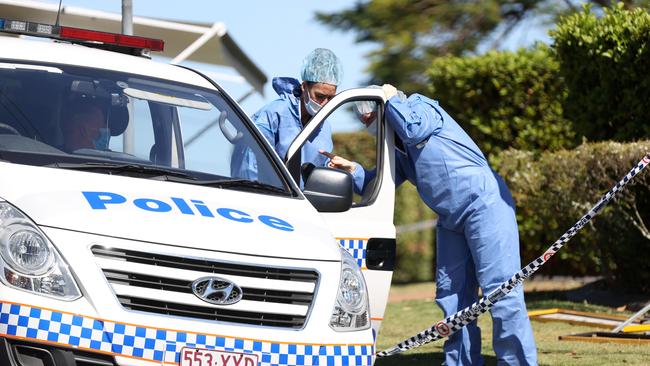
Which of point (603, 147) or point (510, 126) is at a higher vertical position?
point (510, 126)

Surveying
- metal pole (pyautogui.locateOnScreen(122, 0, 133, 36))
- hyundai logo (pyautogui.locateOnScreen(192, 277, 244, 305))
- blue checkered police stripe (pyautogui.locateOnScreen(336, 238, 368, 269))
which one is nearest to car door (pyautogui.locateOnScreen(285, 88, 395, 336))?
blue checkered police stripe (pyautogui.locateOnScreen(336, 238, 368, 269))

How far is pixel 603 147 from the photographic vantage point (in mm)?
10297

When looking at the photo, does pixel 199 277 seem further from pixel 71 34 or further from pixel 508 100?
pixel 508 100

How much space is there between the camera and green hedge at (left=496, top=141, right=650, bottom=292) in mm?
10336

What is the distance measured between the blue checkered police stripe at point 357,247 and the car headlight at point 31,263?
1997 millimetres

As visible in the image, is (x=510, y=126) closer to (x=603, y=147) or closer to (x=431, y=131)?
(x=603, y=147)

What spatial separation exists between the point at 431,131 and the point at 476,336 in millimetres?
A: 1289

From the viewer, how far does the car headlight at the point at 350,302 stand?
5090mm

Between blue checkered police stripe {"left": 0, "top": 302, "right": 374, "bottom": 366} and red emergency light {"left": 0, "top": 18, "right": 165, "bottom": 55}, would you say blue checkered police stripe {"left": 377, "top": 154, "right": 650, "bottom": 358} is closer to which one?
blue checkered police stripe {"left": 0, "top": 302, "right": 374, "bottom": 366}

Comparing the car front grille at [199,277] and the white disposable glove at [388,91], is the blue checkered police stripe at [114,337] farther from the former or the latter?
the white disposable glove at [388,91]

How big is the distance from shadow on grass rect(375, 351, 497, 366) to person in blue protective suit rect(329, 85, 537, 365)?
1.45 meters

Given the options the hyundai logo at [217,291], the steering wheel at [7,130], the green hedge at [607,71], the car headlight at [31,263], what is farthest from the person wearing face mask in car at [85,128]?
the green hedge at [607,71]

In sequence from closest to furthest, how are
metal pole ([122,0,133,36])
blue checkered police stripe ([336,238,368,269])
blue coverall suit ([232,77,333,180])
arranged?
blue checkered police stripe ([336,238,368,269])
blue coverall suit ([232,77,333,180])
metal pole ([122,0,133,36])

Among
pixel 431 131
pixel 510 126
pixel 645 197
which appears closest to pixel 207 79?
pixel 431 131
